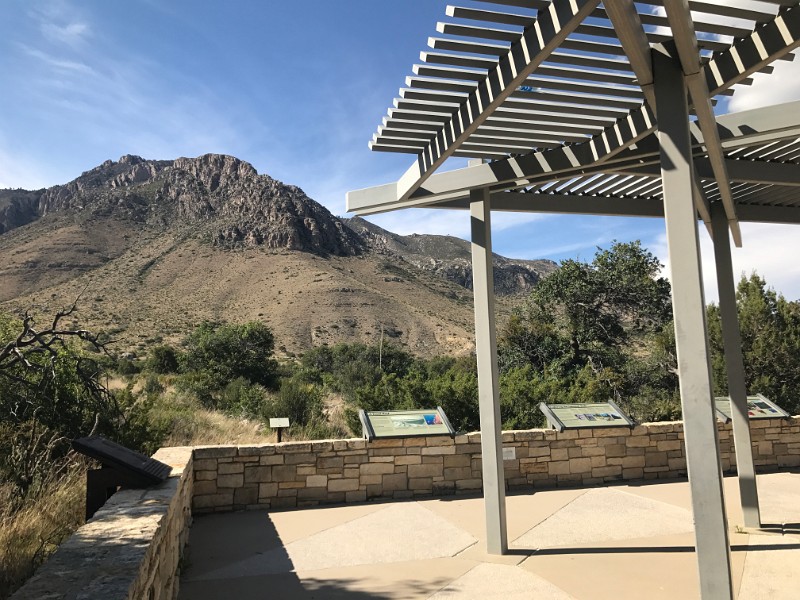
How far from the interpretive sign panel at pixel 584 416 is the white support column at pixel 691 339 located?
4453mm

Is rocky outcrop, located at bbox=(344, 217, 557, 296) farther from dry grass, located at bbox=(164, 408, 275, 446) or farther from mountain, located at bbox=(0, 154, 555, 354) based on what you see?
dry grass, located at bbox=(164, 408, 275, 446)

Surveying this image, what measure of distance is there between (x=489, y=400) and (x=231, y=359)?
65.2ft

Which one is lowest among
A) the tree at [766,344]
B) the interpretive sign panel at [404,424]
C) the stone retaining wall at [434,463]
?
the stone retaining wall at [434,463]

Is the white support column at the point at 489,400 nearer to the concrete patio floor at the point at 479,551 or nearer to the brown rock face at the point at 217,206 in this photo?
the concrete patio floor at the point at 479,551

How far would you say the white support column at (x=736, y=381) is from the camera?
5148 mm

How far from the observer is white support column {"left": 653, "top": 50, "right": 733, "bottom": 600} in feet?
9.11

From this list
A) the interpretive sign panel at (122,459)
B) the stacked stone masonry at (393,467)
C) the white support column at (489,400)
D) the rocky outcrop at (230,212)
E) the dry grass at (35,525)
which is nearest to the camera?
the dry grass at (35,525)

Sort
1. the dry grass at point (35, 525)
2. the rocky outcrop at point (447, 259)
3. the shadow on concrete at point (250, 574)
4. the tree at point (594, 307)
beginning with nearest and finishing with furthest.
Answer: the dry grass at point (35, 525) < the shadow on concrete at point (250, 574) < the tree at point (594, 307) < the rocky outcrop at point (447, 259)

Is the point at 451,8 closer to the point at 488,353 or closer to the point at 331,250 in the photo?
the point at 488,353

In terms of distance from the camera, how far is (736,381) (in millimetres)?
5191

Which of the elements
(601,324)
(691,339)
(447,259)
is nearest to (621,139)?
(691,339)

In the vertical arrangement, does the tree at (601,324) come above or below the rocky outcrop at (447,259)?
below

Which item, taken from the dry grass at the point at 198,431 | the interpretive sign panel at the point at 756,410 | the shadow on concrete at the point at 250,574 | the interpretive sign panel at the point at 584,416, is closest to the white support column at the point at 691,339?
the shadow on concrete at the point at 250,574

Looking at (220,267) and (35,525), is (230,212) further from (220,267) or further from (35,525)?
(35,525)
